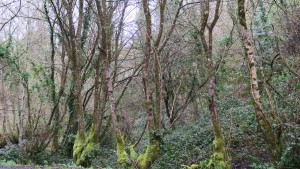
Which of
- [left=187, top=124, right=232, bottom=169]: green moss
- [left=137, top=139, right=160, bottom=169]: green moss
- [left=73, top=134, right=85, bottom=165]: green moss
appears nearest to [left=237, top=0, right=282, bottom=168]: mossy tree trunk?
[left=187, top=124, right=232, bottom=169]: green moss

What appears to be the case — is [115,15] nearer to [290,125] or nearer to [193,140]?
[193,140]

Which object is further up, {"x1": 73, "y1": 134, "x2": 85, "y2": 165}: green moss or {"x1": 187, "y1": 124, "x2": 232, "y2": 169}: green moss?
{"x1": 187, "y1": 124, "x2": 232, "y2": 169}: green moss

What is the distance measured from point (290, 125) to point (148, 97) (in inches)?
221

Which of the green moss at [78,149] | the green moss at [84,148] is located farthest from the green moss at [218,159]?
the green moss at [78,149]

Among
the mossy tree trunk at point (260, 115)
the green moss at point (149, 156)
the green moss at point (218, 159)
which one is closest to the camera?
the mossy tree trunk at point (260, 115)

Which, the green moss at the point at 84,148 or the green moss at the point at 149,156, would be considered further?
the green moss at the point at 84,148

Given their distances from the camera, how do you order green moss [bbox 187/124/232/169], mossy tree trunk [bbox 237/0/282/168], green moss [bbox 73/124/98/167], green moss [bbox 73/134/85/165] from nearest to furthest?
mossy tree trunk [bbox 237/0/282/168] < green moss [bbox 187/124/232/169] < green moss [bbox 73/124/98/167] < green moss [bbox 73/134/85/165]

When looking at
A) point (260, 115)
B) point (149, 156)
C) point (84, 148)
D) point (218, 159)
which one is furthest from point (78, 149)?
point (260, 115)

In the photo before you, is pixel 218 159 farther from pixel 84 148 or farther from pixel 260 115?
pixel 84 148

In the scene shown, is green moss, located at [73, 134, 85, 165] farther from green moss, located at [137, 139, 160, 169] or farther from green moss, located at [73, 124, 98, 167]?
green moss, located at [137, 139, 160, 169]

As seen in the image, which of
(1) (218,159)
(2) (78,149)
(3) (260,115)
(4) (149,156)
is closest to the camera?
(3) (260,115)

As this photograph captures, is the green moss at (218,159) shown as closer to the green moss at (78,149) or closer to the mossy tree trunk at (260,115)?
the mossy tree trunk at (260,115)

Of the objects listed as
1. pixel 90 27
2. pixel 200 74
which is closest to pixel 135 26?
pixel 90 27

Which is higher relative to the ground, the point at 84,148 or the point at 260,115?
the point at 260,115
